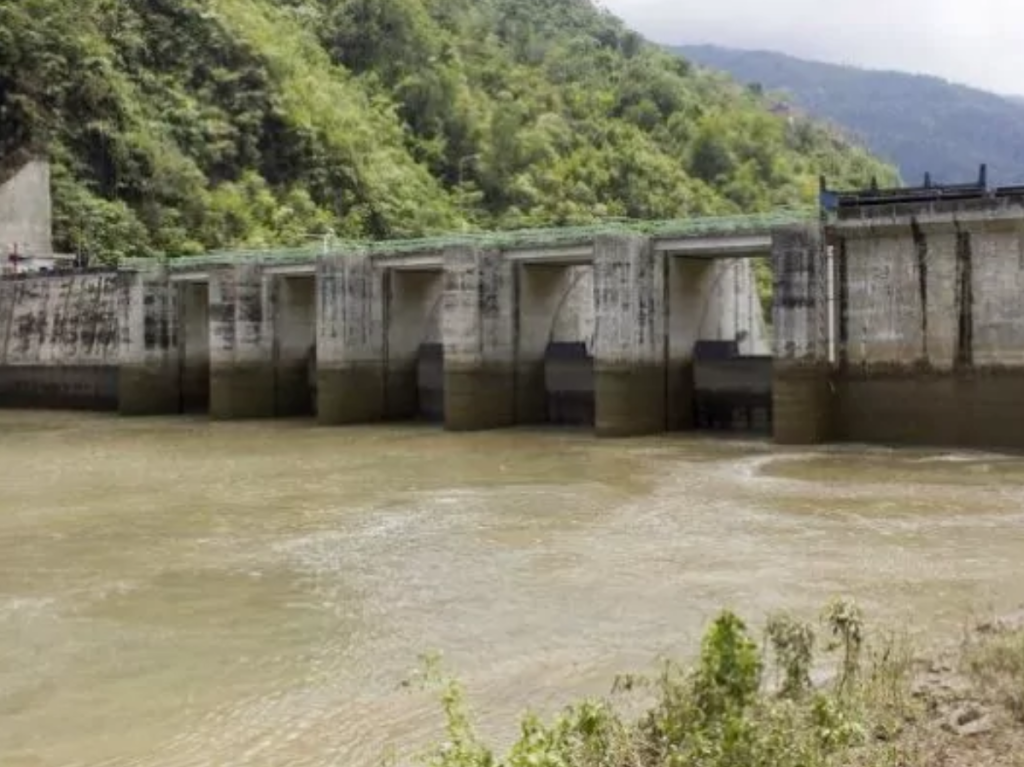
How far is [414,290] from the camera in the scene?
3791 cm

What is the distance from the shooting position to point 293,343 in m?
39.7

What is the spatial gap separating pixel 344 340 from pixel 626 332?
9553 mm

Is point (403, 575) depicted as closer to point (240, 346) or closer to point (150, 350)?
point (240, 346)

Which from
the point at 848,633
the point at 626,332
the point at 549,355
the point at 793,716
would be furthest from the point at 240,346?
the point at 793,716

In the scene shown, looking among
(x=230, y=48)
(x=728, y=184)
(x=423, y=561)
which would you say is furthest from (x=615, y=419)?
(x=728, y=184)

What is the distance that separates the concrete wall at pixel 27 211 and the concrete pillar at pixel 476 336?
24529mm

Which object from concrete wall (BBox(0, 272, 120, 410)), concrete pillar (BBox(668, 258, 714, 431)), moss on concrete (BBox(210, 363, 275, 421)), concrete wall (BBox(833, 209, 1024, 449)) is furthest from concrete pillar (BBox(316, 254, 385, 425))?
concrete wall (BBox(833, 209, 1024, 449))

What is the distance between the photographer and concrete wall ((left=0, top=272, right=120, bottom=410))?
4375cm

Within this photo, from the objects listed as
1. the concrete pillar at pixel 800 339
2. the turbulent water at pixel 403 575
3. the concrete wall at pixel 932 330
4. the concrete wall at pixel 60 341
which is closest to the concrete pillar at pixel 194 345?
the concrete wall at pixel 60 341

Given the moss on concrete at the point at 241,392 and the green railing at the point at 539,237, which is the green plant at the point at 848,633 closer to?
the green railing at the point at 539,237

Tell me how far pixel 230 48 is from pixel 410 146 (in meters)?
12.9

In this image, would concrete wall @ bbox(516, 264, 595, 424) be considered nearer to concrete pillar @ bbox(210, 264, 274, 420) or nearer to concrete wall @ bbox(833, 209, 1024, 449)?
concrete wall @ bbox(833, 209, 1024, 449)

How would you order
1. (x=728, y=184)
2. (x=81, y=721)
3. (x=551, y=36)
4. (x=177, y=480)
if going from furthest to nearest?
(x=551, y=36), (x=728, y=184), (x=177, y=480), (x=81, y=721)

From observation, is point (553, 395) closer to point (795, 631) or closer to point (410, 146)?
point (795, 631)
